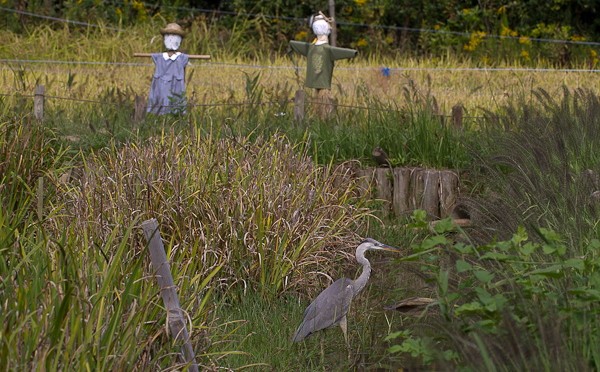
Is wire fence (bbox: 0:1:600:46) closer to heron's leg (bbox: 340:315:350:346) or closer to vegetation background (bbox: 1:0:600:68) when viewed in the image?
vegetation background (bbox: 1:0:600:68)

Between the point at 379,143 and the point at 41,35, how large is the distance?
939 cm

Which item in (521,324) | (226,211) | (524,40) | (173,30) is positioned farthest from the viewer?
(524,40)

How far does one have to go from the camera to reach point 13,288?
3832 millimetres

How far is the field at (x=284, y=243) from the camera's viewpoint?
365 centimetres

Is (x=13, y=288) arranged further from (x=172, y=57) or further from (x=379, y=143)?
(x=172, y=57)

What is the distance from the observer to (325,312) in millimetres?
5031

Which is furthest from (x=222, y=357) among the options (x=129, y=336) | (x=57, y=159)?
(x=57, y=159)

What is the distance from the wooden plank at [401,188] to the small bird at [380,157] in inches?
3.9

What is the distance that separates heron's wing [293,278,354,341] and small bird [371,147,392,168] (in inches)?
112

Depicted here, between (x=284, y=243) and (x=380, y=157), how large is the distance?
6.69 ft

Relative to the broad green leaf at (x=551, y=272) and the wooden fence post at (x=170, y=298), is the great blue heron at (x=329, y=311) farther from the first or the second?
the broad green leaf at (x=551, y=272)

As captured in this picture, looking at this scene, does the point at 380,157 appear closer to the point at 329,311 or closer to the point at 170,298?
the point at 329,311

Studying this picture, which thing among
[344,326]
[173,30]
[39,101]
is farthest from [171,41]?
[344,326]

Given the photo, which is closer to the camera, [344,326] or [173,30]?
[344,326]
